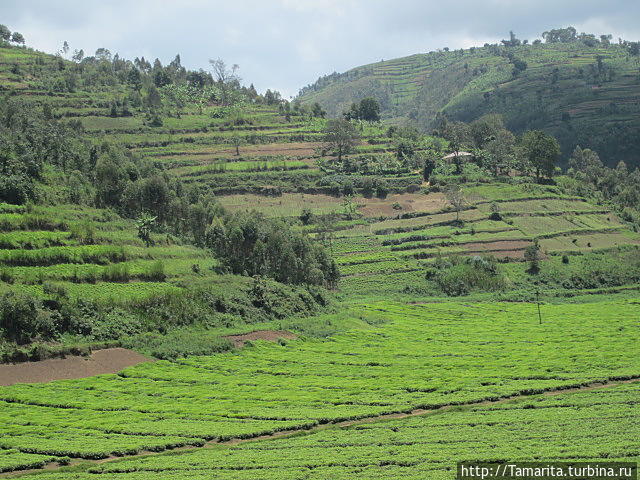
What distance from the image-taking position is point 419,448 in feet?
163

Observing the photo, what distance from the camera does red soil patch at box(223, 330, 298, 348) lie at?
3497 inches

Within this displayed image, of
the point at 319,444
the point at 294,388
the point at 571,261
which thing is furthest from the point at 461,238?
the point at 319,444

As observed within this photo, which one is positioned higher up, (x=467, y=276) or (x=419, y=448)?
(x=467, y=276)

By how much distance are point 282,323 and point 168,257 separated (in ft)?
75.5

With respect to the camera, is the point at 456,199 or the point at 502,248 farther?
the point at 456,199

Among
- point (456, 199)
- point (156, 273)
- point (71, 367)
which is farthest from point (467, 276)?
point (71, 367)

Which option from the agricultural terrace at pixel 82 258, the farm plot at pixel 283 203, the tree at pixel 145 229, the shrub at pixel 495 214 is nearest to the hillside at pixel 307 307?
the agricultural terrace at pixel 82 258

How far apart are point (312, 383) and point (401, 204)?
4059 inches

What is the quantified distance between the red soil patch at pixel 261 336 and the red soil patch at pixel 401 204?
75861 mm

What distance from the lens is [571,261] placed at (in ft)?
464

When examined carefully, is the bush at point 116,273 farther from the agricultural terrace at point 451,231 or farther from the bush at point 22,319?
the agricultural terrace at point 451,231

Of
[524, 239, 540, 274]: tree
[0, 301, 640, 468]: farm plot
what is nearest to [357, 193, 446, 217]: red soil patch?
[524, 239, 540, 274]: tree

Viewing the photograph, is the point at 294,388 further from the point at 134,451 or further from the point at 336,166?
the point at 336,166

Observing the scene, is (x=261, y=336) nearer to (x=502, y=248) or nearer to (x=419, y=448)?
(x=419, y=448)
